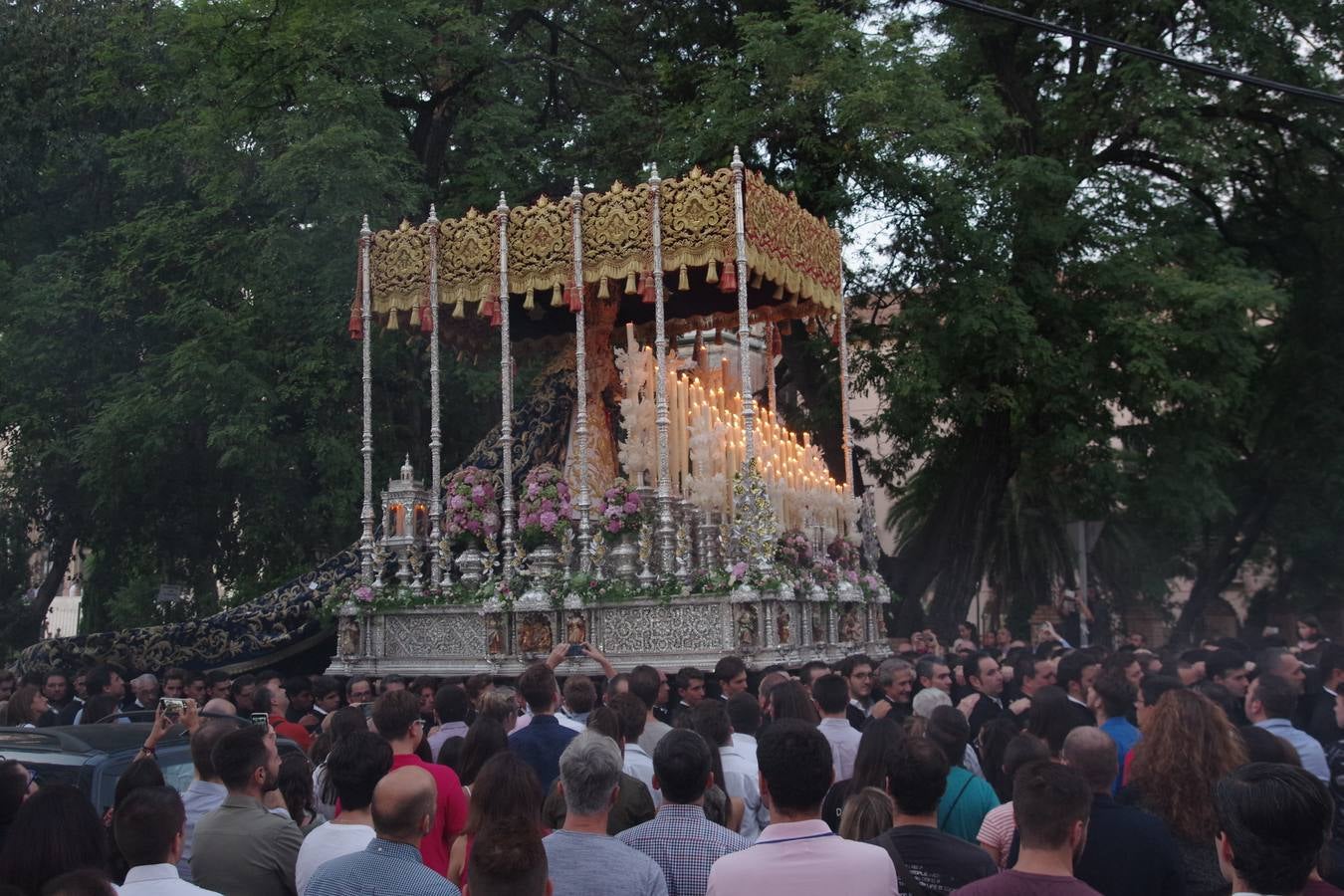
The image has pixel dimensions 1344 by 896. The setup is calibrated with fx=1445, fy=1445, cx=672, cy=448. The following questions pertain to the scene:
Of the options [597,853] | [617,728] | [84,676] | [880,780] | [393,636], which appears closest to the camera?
[597,853]

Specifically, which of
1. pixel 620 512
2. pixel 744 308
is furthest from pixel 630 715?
pixel 744 308

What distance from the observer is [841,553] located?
16.5 m

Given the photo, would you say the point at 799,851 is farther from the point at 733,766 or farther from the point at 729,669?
the point at 729,669

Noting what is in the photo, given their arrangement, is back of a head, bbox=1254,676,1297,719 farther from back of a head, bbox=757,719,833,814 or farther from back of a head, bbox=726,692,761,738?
back of a head, bbox=757,719,833,814

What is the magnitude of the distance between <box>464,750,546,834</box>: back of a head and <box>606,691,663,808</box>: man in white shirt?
1.83 m

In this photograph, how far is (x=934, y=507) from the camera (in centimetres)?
2319

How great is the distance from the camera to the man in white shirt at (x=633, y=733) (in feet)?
22.8

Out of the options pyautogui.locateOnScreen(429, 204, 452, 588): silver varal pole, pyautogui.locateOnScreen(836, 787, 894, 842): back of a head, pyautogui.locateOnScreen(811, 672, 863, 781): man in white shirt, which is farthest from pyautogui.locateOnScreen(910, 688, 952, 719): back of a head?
pyautogui.locateOnScreen(429, 204, 452, 588): silver varal pole

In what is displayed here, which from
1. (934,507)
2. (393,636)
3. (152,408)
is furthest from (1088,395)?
(152,408)

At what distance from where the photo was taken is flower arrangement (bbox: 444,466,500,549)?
15.6 metres

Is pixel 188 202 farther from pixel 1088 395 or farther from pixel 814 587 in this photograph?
pixel 1088 395

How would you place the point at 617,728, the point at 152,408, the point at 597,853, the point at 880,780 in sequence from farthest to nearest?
the point at 152,408 → the point at 617,728 → the point at 880,780 → the point at 597,853

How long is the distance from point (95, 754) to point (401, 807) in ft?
9.38

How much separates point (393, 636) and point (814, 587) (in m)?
4.61
